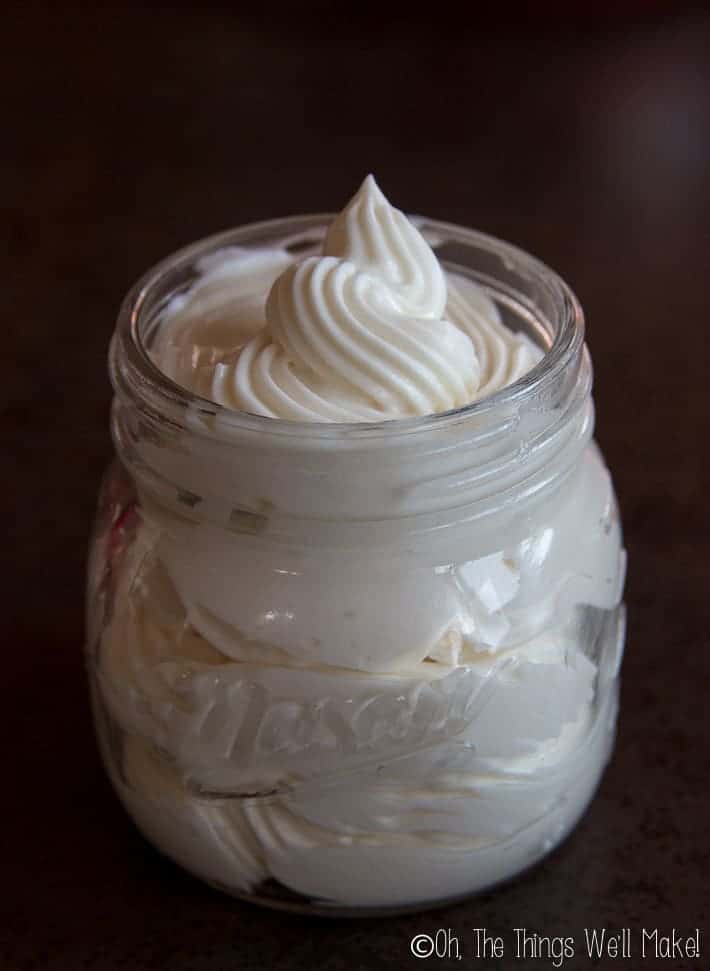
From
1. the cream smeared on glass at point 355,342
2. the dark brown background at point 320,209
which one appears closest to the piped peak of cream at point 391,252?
the cream smeared on glass at point 355,342

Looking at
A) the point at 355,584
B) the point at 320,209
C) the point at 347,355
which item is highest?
the point at 347,355

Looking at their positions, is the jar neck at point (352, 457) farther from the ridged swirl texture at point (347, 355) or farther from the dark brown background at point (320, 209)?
the dark brown background at point (320, 209)

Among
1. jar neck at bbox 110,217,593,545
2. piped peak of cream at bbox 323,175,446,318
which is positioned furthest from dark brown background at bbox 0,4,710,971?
piped peak of cream at bbox 323,175,446,318

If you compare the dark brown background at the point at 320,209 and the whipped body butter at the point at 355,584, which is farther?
the dark brown background at the point at 320,209

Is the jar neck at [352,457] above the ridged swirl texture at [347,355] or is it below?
below

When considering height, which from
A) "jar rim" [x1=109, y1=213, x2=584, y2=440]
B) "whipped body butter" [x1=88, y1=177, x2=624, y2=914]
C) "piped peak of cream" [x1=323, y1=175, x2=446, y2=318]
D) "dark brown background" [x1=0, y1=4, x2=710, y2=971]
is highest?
"piped peak of cream" [x1=323, y1=175, x2=446, y2=318]

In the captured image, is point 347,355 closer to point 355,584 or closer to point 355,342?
point 355,342

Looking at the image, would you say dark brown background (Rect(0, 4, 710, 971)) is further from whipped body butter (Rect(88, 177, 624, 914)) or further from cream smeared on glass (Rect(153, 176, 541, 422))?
cream smeared on glass (Rect(153, 176, 541, 422))

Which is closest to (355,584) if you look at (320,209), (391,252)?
(391,252)
